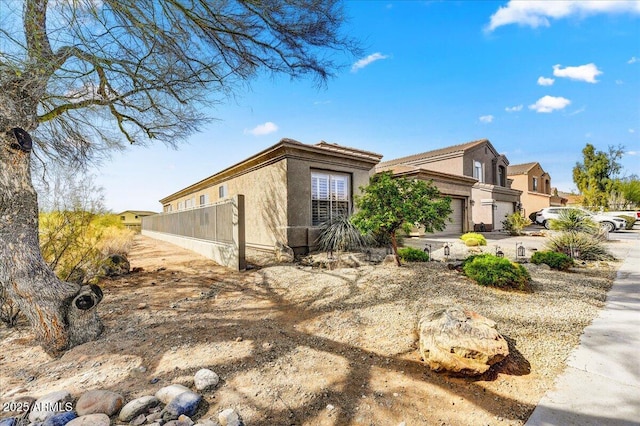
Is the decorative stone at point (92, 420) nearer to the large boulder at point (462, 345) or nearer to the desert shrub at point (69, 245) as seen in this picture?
the large boulder at point (462, 345)

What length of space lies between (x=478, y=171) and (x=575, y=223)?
13305 mm

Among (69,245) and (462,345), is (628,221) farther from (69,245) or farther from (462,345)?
(69,245)

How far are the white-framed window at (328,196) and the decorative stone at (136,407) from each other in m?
7.98

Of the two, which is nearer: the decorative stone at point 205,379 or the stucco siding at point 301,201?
the decorative stone at point 205,379

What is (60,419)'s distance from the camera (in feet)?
7.10

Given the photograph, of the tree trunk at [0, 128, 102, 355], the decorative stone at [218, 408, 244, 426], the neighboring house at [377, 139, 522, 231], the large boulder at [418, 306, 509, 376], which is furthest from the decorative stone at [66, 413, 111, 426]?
the neighboring house at [377, 139, 522, 231]

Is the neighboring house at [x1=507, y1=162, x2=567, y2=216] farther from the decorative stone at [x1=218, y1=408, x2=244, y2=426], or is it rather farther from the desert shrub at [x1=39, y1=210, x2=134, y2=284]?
the desert shrub at [x1=39, y1=210, x2=134, y2=284]

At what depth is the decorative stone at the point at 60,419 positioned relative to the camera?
211 cm

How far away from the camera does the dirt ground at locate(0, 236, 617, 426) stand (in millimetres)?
2371

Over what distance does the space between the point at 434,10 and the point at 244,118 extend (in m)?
5.26

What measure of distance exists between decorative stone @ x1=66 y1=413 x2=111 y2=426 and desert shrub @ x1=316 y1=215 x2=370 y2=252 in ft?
24.3

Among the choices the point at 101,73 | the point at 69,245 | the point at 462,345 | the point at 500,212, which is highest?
the point at 101,73

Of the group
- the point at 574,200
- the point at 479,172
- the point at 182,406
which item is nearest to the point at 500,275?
the point at 182,406

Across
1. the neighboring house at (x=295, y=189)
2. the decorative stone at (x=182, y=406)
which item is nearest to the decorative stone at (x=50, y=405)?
the decorative stone at (x=182, y=406)
